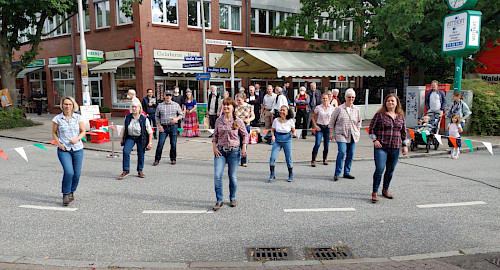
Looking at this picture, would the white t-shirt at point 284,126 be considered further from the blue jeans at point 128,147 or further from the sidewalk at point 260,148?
the blue jeans at point 128,147

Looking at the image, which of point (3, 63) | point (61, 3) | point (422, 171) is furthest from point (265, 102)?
point (3, 63)

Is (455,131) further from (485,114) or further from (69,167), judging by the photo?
(69,167)

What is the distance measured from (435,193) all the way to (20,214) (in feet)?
22.4

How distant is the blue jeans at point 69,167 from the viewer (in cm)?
643

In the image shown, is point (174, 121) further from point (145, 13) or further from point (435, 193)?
point (145, 13)

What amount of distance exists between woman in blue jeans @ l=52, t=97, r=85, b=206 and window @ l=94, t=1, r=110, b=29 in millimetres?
18461

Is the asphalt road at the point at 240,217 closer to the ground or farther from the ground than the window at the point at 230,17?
closer to the ground

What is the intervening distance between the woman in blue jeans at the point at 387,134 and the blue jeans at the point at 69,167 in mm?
4859

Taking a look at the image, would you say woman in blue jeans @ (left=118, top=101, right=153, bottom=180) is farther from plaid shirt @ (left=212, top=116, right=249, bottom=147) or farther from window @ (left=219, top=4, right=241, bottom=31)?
window @ (left=219, top=4, right=241, bottom=31)

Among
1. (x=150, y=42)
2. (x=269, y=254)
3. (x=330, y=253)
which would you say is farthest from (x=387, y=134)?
(x=150, y=42)

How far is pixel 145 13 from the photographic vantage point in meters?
21.2

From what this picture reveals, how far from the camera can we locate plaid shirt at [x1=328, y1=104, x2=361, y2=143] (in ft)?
26.6

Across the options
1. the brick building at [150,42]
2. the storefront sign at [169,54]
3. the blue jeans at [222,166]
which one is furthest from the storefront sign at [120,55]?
the blue jeans at [222,166]

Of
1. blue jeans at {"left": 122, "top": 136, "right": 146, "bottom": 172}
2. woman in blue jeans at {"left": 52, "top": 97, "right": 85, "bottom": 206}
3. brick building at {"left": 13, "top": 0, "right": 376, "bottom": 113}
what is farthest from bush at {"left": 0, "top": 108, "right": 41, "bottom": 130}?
woman in blue jeans at {"left": 52, "top": 97, "right": 85, "bottom": 206}
